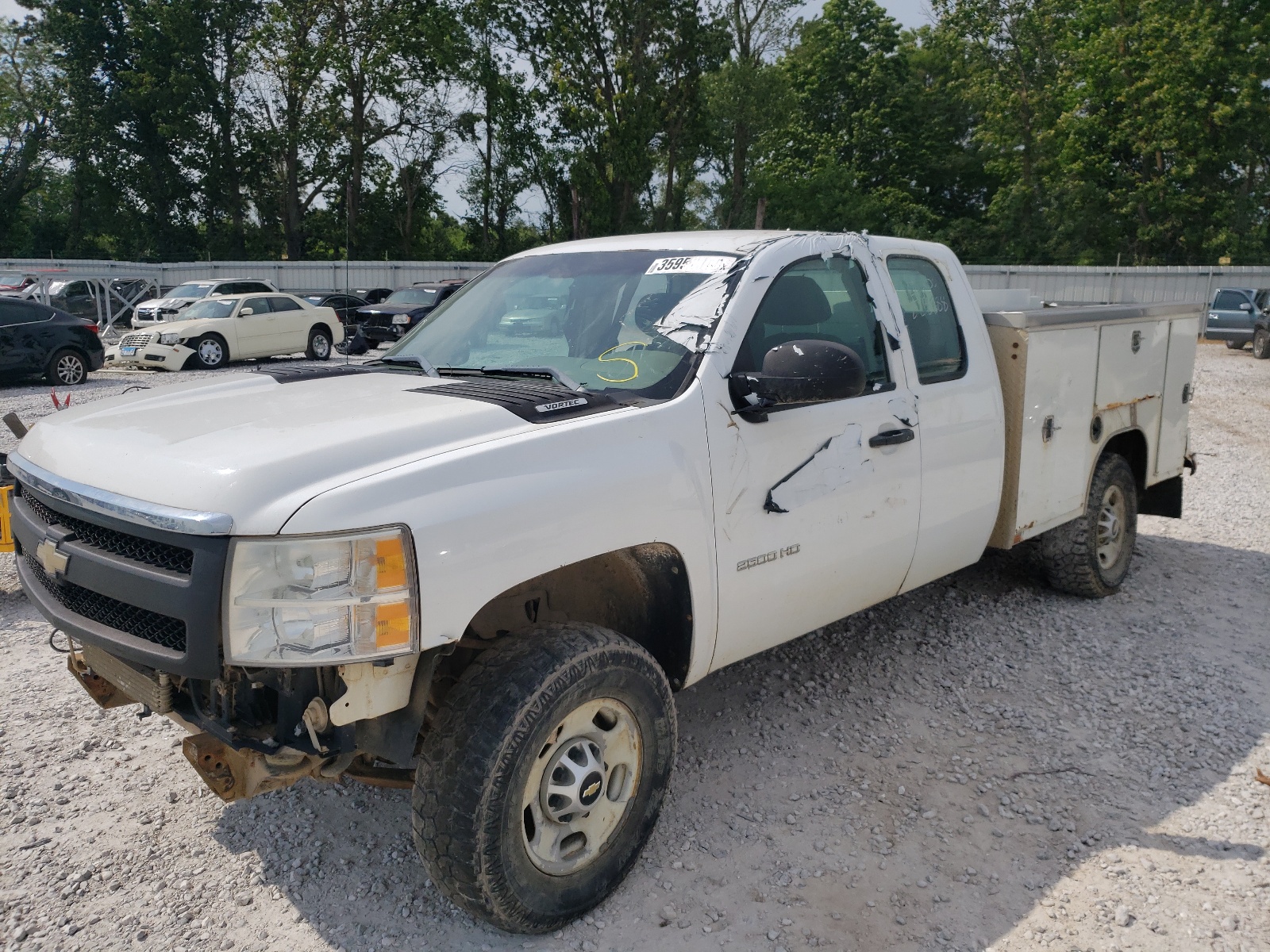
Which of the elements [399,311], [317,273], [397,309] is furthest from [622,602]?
[317,273]

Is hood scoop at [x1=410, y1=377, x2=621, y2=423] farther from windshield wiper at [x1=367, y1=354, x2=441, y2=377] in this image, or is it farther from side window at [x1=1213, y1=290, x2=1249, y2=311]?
side window at [x1=1213, y1=290, x2=1249, y2=311]

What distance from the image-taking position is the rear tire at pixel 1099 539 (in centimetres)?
560

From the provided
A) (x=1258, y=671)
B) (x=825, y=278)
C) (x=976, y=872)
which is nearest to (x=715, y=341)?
(x=825, y=278)

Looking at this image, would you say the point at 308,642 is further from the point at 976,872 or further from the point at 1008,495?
the point at 1008,495

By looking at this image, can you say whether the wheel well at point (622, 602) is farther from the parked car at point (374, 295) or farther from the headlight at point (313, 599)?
the parked car at point (374, 295)

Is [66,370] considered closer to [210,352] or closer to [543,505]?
[210,352]

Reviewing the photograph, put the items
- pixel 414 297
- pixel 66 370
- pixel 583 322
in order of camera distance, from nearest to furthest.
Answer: pixel 583 322, pixel 66 370, pixel 414 297

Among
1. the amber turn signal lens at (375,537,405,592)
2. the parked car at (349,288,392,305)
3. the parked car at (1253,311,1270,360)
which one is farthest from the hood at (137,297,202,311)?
the parked car at (1253,311,1270,360)

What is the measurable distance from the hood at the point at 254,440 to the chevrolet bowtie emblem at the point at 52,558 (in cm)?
20

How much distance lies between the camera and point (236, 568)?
2.40 m

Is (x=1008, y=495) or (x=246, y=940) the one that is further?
(x=1008, y=495)

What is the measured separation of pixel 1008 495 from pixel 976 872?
207 centimetres

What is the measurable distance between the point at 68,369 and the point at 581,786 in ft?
56.0

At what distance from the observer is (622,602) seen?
3.45 metres
